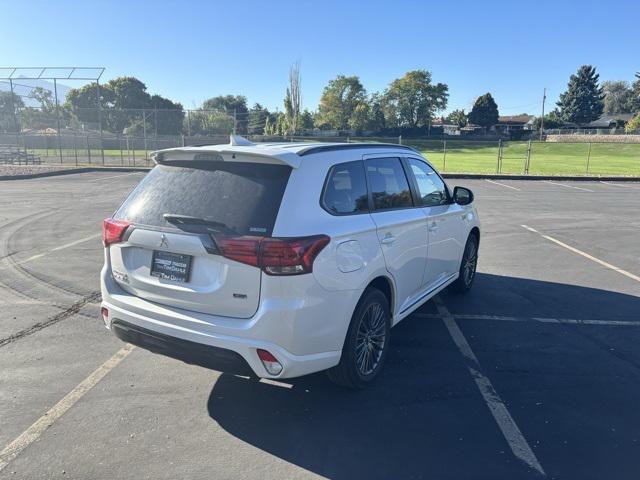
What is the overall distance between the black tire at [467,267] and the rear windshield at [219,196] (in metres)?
3.39

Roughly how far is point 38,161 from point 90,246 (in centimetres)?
2531

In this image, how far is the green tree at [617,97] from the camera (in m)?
122

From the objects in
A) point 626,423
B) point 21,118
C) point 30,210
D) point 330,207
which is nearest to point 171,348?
point 330,207

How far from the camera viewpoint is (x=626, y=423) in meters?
3.36

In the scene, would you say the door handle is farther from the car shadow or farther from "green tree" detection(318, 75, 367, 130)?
"green tree" detection(318, 75, 367, 130)

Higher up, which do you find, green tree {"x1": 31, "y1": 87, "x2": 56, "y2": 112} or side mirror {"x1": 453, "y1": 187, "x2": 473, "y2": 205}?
green tree {"x1": 31, "y1": 87, "x2": 56, "y2": 112}

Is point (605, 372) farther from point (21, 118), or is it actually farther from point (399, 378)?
point (21, 118)

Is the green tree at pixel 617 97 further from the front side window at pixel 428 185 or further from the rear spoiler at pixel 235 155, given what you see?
the rear spoiler at pixel 235 155

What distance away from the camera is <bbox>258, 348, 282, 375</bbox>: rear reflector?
9.77 ft

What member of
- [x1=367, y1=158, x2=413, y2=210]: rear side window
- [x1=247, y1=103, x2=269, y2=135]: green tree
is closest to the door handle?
[x1=367, y1=158, x2=413, y2=210]: rear side window

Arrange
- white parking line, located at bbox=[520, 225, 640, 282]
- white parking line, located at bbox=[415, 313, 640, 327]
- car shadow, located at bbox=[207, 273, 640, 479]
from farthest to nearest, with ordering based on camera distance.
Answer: white parking line, located at bbox=[520, 225, 640, 282] → white parking line, located at bbox=[415, 313, 640, 327] → car shadow, located at bbox=[207, 273, 640, 479]

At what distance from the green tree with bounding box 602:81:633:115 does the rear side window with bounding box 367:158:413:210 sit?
Result: 140 m

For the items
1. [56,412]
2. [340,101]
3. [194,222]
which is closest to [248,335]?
[194,222]

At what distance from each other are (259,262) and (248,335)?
1.48 ft
